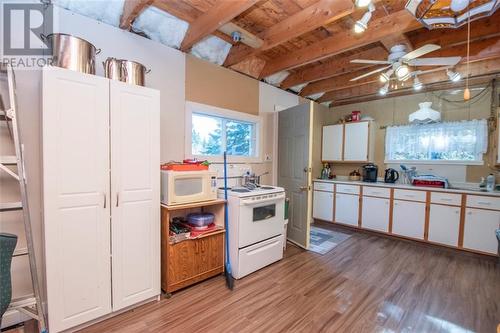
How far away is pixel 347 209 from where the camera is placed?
425 centimetres

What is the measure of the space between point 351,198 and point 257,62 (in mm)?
2823

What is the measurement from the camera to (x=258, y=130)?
11.9 feet

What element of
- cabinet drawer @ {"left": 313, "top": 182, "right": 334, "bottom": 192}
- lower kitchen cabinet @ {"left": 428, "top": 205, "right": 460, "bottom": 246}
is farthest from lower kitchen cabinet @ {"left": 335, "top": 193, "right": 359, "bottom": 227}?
lower kitchen cabinet @ {"left": 428, "top": 205, "right": 460, "bottom": 246}

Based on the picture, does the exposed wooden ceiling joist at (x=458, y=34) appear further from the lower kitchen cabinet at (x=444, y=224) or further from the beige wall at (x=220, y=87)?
the lower kitchen cabinet at (x=444, y=224)

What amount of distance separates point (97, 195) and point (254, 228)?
5.00 ft

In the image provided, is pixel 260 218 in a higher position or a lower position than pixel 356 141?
lower

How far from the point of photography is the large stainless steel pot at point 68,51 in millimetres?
1604

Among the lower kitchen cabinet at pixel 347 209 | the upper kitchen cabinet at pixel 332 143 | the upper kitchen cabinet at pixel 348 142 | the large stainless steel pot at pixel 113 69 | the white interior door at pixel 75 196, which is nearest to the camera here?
the white interior door at pixel 75 196

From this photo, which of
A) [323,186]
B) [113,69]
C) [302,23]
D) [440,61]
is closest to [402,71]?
[440,61]

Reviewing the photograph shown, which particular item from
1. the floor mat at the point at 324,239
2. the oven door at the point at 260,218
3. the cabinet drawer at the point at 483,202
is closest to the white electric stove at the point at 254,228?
the oven door at the point at 260,218

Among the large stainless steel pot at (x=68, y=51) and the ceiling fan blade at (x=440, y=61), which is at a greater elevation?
the ceiling fan blade at (x=440, y=61)

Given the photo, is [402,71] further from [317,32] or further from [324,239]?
[324,239]

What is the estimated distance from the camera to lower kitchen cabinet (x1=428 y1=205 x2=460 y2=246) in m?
3.26

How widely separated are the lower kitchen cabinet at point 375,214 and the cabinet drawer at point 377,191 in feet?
0.22
